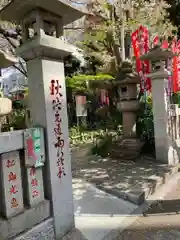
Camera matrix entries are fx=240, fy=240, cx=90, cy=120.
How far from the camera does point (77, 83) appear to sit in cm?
1442

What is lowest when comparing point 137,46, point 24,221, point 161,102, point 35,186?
point 24,221

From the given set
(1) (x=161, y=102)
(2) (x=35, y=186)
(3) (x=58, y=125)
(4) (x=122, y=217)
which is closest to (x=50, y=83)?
(3) (x=58, y=125)

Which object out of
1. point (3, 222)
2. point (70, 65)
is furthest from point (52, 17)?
point (70, 65)

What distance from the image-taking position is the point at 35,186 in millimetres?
2943

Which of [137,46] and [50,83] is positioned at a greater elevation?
[137,46]

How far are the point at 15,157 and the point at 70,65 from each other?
15.0 m

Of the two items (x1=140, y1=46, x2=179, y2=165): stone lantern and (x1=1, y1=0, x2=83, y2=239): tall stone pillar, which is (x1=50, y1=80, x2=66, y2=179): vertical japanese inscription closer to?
(x1=1, y1=0, x2=83, y2=239): tall stone pillar

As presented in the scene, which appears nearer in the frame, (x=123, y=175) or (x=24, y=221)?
(x=24, y=221)

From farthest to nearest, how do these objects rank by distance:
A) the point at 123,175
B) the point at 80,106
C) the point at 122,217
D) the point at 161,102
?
1. the point at 80,106
2. the point at 161,102
3. the point at 123,175
4. the point at 122,217

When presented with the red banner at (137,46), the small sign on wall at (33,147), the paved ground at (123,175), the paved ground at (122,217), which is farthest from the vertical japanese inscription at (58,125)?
the red banner at (137,46)

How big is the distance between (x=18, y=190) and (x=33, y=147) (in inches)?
20.6

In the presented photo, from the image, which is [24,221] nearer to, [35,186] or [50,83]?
[35,186]

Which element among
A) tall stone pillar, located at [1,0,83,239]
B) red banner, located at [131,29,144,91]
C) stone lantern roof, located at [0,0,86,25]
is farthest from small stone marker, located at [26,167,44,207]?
red banner, located at [131,29,144,91]

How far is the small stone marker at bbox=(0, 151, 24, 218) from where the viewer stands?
8.73 ft
